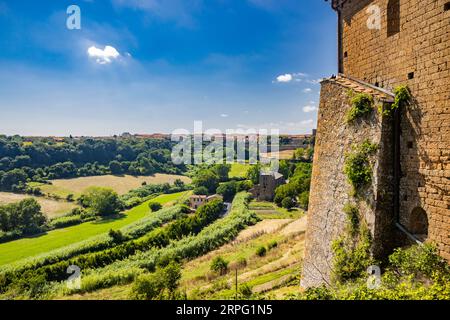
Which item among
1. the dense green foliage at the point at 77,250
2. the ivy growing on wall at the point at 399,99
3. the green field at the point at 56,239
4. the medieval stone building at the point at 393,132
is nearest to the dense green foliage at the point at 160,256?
the dense green foliage at the point at 77,250

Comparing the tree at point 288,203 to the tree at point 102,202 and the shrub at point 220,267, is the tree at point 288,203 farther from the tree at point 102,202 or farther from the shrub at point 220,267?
the tree at point 102,202

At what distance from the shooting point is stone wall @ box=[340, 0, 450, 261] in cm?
680

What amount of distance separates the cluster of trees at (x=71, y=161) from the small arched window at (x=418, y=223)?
85397 millimetres

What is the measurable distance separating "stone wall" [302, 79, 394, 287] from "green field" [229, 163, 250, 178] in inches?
2738

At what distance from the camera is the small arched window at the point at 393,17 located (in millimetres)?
8406

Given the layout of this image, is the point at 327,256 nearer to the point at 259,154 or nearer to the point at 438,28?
the point at 438,28

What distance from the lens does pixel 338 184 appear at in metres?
9.30

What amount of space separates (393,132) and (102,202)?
5823 cm

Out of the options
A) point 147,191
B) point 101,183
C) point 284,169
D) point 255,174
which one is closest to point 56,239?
point 147,191

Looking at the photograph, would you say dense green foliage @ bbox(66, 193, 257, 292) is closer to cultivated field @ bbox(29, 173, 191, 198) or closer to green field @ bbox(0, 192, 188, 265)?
green field @ bbox(0, 192, 188, 265)

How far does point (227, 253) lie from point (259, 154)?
218 feet

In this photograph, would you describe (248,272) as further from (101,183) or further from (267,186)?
(101,183)
